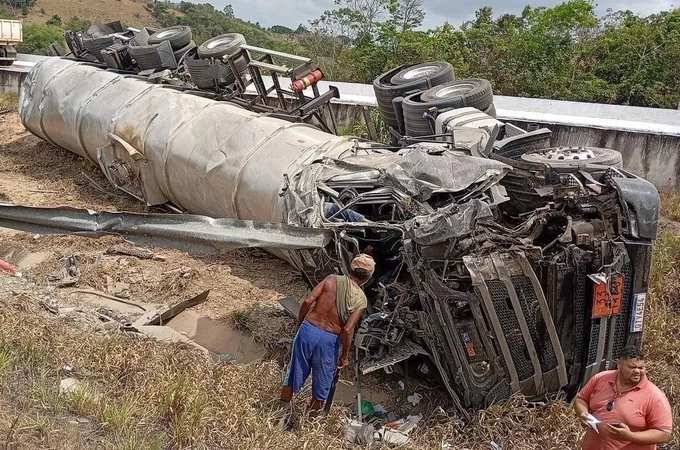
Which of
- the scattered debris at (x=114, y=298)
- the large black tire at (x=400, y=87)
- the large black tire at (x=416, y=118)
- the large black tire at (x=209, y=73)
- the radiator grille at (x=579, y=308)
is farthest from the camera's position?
the large black tire at (x=209, y=73)

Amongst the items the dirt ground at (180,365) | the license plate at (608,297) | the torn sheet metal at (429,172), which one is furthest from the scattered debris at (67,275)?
the license plate at (608,297)

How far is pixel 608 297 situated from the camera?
4.46m

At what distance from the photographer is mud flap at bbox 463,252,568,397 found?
14.5 feet

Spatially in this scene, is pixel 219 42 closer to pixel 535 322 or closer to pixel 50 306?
pixel 50 306

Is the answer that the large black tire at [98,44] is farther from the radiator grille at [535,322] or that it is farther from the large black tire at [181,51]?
the radiator grille at [535,322]

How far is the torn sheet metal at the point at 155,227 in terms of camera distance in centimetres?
450

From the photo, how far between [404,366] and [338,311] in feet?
3.68

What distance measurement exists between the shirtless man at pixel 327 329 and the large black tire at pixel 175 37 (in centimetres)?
743

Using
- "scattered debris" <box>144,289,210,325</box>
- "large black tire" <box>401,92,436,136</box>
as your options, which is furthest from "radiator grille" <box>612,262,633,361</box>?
"scattered debris" <box>144,289,210,325</box>

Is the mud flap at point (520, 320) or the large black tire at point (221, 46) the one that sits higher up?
the large black tire at point (221, 46)

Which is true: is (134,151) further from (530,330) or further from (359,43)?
(359,43)

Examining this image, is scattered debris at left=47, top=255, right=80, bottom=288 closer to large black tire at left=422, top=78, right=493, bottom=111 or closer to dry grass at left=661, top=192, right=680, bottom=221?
large black tire at left=422, top=78, right=493, bottom=111

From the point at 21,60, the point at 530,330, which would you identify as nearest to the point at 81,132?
the point at 530,330

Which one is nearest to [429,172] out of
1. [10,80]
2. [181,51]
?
[181,51]
